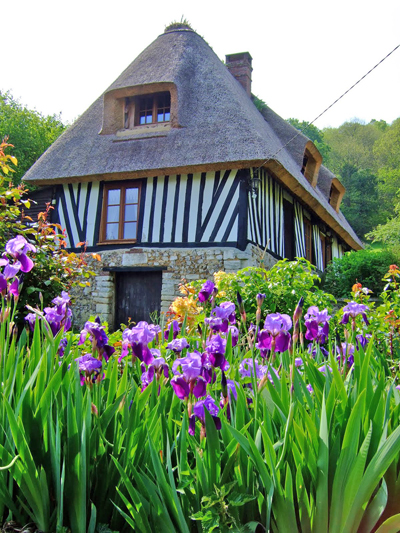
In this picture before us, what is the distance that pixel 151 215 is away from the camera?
391 inches

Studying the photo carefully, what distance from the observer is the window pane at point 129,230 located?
1018 centimetres

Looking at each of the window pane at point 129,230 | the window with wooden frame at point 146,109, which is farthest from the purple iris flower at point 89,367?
the window with wooden frame at point 146,109

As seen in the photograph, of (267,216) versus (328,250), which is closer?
(267,216)

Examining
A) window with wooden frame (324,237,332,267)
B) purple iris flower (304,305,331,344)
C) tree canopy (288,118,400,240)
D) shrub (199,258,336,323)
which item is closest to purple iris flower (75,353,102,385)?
purple iris flower (304,305,331,344)

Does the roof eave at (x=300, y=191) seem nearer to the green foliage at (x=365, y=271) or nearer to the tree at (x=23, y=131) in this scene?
the green foliage at (x=365, y=271)

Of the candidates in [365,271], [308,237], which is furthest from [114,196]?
[365,271]

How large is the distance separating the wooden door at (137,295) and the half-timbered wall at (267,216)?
7.46 feet

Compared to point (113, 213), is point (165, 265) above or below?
below

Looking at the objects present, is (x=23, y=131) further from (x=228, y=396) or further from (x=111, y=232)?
(x=228, y=396)

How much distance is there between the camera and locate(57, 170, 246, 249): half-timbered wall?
9375mm

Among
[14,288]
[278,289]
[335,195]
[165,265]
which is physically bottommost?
[14,288]

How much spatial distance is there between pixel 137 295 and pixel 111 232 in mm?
1537

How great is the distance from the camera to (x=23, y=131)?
2075 centimetres

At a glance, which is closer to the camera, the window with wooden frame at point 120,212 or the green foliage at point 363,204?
the window with wooden frame at point 120,212
